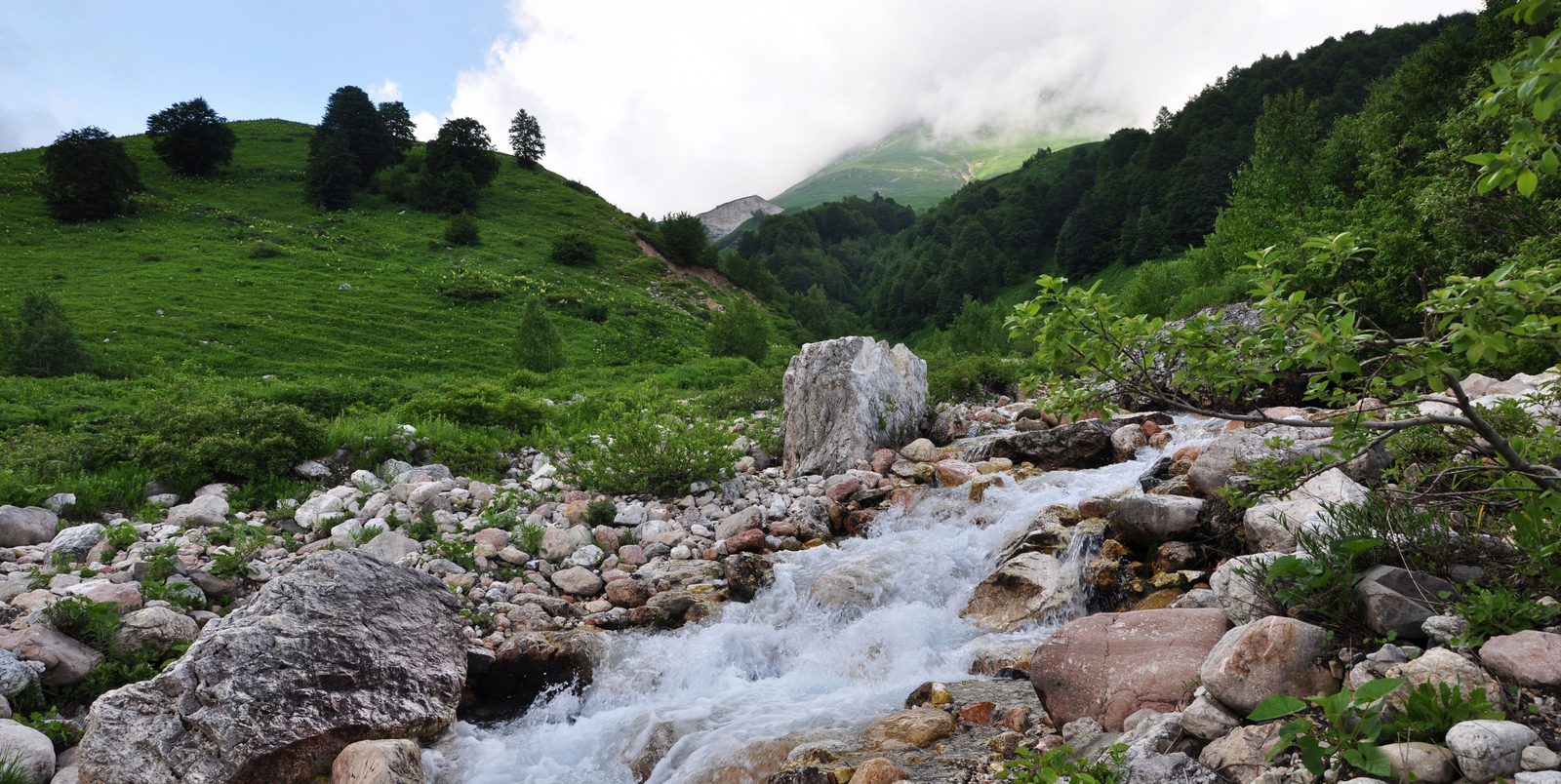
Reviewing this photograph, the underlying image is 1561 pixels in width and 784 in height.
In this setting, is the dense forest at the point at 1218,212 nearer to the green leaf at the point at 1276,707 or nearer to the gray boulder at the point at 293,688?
the green leaf at the point at 1276,707

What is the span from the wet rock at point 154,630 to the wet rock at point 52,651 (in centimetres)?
26

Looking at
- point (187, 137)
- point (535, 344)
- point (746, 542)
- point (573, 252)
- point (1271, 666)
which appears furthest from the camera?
point (187, 137)

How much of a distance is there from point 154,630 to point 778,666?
6.86m

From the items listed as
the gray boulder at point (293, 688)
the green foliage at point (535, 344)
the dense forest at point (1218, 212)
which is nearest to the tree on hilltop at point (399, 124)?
the dense forest at point (1218, 212)

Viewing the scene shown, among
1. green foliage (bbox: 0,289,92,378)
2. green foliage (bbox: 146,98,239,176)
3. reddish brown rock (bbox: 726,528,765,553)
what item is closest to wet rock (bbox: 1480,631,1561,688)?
reddish brown rock (bbox: 726,528,765,553)

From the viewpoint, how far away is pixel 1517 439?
375cm

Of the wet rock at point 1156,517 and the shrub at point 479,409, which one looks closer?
the wet rock at point 1156,517

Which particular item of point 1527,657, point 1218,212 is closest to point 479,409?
point 1527,657

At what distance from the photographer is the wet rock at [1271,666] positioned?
445 centimetres

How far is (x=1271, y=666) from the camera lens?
4516mm

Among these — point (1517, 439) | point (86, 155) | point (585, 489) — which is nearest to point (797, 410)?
point (585, 489)

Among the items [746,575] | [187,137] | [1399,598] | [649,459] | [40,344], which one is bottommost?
[746,575]

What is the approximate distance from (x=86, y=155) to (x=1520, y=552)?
250 ft

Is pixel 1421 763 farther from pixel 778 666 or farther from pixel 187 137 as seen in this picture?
pixel 187 137
